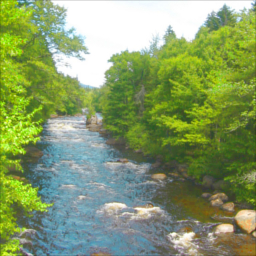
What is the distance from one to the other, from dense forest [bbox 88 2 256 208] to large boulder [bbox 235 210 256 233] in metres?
1.39

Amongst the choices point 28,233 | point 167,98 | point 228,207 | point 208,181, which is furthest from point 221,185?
point 28,233

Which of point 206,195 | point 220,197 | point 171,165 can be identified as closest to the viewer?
point 220,197

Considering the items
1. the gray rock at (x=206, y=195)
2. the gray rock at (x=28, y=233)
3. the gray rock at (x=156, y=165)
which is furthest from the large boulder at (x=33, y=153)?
the gray rock at (x=206, y=195)

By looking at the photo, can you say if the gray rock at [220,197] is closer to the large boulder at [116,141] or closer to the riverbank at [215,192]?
the riverbank at [215,192]

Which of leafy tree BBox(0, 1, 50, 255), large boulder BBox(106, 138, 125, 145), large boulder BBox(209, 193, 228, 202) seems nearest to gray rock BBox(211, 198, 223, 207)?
large boulder BBox(209, 193, 228, 202)

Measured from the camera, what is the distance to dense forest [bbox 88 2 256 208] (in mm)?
14648

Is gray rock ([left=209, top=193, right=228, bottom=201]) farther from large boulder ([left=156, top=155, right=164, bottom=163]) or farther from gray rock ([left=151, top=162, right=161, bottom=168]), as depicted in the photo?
large boulder ([left=156, top=155, right=164, bottom=163])

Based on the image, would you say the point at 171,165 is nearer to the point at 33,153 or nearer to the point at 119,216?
the point at 119,216

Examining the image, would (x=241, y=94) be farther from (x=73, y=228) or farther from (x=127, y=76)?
(x=127, y=76)

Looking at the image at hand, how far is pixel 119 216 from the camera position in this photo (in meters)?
13.7

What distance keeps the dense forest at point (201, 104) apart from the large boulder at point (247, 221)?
1.39 metres

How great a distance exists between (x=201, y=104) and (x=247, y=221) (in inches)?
477

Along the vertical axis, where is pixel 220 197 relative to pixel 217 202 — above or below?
above

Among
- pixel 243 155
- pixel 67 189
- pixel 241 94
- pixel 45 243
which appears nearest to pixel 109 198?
pixel 67 189
